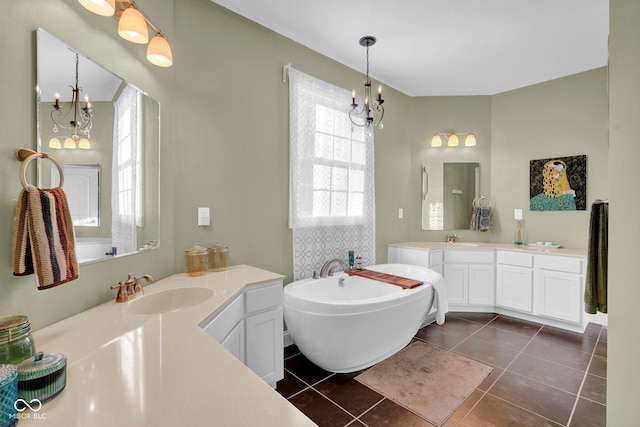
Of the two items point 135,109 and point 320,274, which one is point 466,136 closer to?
point 320,274

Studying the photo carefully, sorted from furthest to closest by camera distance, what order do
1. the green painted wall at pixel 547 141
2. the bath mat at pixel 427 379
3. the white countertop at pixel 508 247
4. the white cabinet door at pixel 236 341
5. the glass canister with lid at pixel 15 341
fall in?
the green painted wall at pixel 547 141 < the white countertop at pixel 508 247 < the bath mat at pixel 427 379 < the white cabinet door at pixel 236 341 < the glass canister with lid at pixel 15 341

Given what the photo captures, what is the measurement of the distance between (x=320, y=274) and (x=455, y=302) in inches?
74.5

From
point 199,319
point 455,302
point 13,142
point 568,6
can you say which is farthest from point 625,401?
point 568,6

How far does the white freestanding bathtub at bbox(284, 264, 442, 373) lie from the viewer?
2076mm

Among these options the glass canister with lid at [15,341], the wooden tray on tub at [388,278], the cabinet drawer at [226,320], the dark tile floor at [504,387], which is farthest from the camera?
the wooden tray on tub at [388,278]

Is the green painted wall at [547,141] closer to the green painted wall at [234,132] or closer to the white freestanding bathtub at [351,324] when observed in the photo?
the white freestanding bathtub at [351,324]

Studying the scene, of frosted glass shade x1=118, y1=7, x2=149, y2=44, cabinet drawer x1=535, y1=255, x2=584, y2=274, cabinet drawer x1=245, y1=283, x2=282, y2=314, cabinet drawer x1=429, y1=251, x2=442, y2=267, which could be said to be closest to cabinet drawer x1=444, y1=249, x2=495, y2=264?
cabinet drawer x1=429, y1=251, x2=442, y2=267

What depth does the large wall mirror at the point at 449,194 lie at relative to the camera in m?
4.09

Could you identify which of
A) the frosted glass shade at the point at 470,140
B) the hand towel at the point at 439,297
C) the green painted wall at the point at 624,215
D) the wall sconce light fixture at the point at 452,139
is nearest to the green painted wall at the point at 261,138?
the green painted wall at the point at 624,215

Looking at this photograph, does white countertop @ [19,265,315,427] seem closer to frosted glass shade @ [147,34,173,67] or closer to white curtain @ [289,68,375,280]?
frosted glass shade @ [147,34,173,67]

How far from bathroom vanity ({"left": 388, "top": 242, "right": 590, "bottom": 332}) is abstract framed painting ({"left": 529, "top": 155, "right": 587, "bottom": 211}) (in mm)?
570

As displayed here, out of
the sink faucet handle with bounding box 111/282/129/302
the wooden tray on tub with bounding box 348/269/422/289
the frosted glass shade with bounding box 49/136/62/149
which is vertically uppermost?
the frosted glass shade with bounding box 49/136/62/149

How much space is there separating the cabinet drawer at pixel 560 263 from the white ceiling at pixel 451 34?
2164mm

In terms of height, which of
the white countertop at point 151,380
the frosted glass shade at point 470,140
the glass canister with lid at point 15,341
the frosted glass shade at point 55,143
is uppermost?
the frosted glass shade at point 470,140
